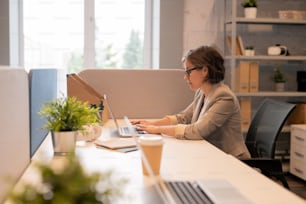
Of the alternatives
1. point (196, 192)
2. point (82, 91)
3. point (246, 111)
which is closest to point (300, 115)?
point (246, 111)

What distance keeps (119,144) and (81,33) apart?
8.21 ft

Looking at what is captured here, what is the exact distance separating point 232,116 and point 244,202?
1.19m

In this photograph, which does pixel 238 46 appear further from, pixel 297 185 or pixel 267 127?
pixel 267 127

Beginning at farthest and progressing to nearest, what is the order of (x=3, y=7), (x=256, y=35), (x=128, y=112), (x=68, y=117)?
(x=256, y=35), (x=3, y=7), (x=128, y=112), (x=68, y=117)

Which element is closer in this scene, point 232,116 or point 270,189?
point 270,189

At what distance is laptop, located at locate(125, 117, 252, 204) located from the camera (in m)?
1.07

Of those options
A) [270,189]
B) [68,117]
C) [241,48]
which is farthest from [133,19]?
[270,189]

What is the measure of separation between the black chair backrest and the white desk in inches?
18.2

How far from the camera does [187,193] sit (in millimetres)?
1133

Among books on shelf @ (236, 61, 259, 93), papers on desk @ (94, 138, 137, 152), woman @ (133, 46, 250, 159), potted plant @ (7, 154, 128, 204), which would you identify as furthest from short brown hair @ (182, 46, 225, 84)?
potted plant @ (7, 154, 128, 204)

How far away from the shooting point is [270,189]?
Result: 1208mm

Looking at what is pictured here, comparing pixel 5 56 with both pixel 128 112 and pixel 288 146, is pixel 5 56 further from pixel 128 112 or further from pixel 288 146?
pixel 288 146

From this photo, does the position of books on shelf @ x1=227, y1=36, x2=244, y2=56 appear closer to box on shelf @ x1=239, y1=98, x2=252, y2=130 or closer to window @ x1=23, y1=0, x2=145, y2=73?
box on shelf @ x1=239, y1=98, x2=252, y2=130

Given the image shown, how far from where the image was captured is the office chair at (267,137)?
2.01m
